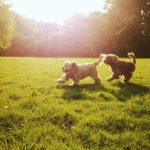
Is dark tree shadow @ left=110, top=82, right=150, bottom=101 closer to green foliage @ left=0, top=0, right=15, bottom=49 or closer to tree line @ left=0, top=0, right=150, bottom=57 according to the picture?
green foliage @ left=0, top=0, right=15, bottom=49

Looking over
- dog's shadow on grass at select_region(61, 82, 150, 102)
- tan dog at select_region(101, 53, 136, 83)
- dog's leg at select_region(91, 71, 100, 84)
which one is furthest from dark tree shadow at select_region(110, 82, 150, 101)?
tan dog at select_region(101, 53, 136, 83)

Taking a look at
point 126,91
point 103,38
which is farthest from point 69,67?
point 103,38

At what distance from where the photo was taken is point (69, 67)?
1261 centimetres

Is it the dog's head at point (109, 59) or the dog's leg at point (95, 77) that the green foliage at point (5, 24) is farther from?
the dog's leg at point (95, 77)

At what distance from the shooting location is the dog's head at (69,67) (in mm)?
12531

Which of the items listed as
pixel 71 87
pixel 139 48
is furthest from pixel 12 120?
pixel 139 48

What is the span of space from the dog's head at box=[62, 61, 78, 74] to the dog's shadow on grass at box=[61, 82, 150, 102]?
0.74 m

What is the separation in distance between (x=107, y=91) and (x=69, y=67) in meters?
2.00

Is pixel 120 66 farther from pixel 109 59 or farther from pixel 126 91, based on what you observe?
pixel 126 91

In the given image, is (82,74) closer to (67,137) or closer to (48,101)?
(48,101)


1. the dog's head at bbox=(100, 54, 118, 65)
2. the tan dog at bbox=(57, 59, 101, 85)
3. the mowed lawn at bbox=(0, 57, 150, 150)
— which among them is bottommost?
the mowed lawn at bbox=(0, 57, 150, 150)

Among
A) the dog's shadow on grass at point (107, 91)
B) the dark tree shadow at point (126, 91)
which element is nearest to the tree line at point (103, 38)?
the dark tree shadow at point (126, 91)

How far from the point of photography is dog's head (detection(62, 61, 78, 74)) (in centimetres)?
1253

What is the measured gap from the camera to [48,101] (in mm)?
9727
